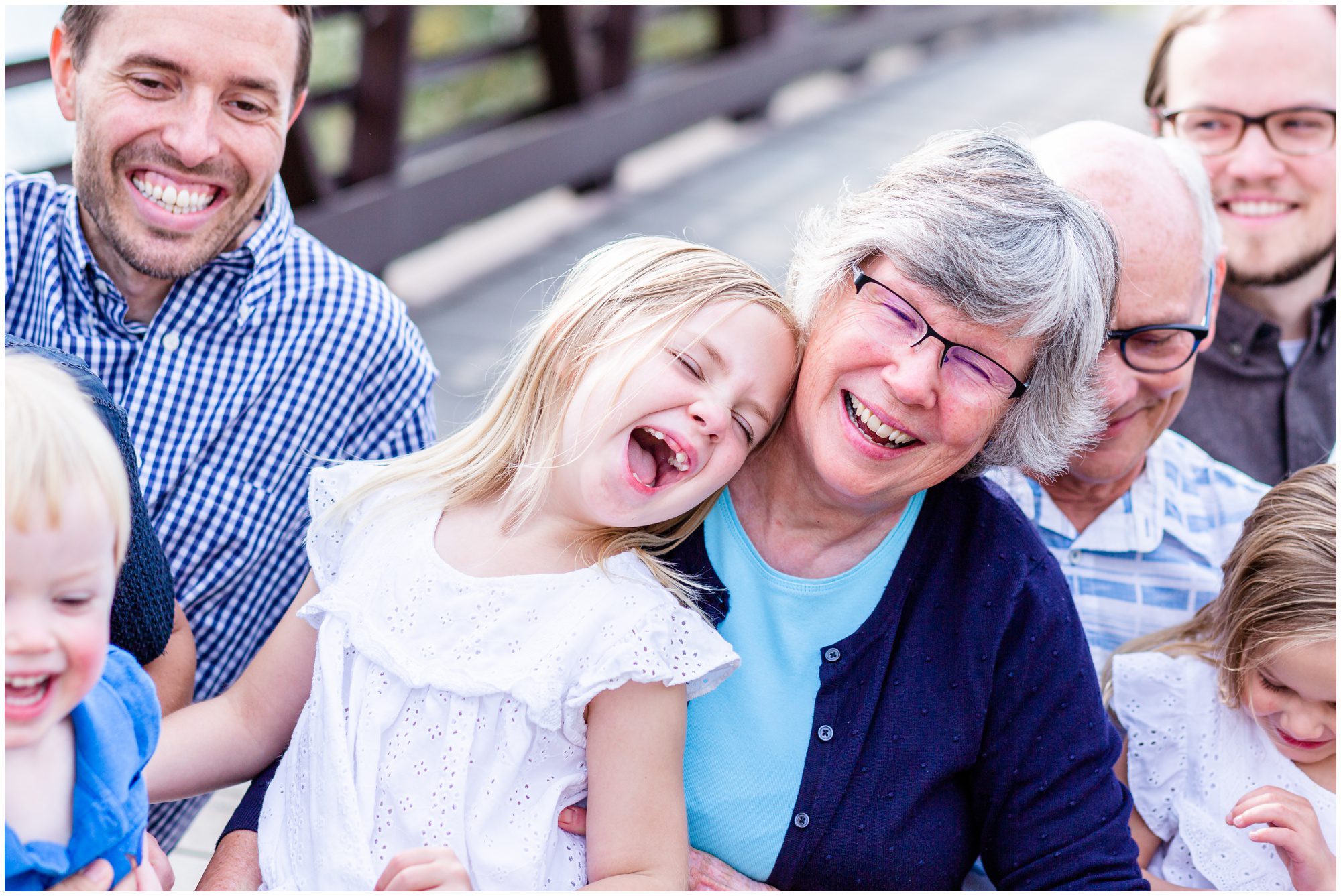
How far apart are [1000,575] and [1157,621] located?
0.59 metres

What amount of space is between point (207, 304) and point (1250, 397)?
6.44ft

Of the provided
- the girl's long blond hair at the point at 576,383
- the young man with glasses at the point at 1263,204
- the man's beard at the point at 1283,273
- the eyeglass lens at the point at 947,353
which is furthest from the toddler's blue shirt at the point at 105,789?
the man's beard at the point at 1283,273

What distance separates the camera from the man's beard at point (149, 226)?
193cm

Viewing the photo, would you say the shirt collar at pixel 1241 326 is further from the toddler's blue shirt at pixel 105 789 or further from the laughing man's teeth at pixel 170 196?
the toddler's blue shirt at pixel 105 789

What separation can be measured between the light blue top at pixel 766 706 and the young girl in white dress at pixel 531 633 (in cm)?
10

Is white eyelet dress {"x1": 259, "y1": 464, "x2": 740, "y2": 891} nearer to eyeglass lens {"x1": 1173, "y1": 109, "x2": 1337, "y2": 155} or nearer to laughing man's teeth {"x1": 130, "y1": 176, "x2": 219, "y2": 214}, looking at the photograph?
laughing man's teeth {"x1": 130, "y1": 176, "x2": 219, "y2": 214}

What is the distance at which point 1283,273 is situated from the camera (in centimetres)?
244

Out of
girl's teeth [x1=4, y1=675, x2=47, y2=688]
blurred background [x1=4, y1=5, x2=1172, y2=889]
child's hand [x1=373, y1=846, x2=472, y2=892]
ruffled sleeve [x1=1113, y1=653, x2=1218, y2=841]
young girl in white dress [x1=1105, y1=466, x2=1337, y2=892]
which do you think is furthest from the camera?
blurred background [x1=4, y1=5, x2=1172, y2=889]

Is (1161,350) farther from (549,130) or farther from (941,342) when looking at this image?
(549,130)

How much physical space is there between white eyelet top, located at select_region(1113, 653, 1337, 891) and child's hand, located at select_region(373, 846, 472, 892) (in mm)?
1047

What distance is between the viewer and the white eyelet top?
69.4 inches

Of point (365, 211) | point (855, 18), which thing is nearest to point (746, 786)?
point (365, 211)

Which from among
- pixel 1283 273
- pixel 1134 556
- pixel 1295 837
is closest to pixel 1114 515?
pixel 1134 556

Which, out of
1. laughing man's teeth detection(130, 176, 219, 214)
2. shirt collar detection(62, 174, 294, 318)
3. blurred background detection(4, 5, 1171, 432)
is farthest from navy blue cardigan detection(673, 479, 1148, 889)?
laughing man's teeth detection(130, 176, 219, 214)
